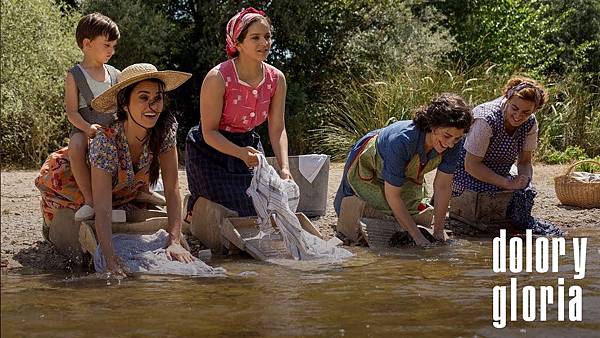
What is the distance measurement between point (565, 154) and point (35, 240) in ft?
25.5

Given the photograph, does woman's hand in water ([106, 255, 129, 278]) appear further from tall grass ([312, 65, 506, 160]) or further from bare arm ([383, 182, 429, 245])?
tall grass ([312, 65, 506, 160])

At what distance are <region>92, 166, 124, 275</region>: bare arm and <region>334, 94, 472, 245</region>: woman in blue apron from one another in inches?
69.9

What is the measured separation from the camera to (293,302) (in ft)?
13.9

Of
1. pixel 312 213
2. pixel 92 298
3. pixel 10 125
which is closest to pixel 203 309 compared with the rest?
pixel 92 298

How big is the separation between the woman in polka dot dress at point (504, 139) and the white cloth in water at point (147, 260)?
222cm

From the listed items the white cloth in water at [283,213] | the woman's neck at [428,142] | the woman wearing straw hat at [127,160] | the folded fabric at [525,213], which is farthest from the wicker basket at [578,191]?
the woman wearing straw hat at [127,160]

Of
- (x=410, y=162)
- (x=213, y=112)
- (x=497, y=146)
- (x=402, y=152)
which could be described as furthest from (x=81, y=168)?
(x=497, y=146)

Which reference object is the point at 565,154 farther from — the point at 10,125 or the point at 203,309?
the point at 203,309

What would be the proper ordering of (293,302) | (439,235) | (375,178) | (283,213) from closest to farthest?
(293,302) < (283,213) < (439,235) < (375,178)

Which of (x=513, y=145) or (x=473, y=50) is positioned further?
(x=473, y=50)

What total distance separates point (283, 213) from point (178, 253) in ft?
2.61

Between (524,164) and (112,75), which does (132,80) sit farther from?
(524,164)

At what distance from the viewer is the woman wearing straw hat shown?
16.5ft

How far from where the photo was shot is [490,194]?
6.69 meters
